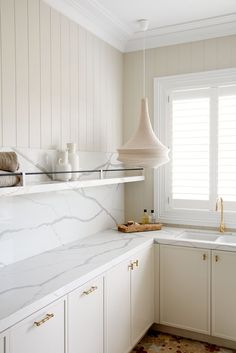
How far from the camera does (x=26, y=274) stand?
6.66 feet

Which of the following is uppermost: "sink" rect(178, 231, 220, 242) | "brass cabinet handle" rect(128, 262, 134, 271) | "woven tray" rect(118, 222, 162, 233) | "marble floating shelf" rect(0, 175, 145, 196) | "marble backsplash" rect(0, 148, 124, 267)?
"marble floating shelf" rect(0, 175, 145, 196)

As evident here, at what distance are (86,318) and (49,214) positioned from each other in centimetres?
81

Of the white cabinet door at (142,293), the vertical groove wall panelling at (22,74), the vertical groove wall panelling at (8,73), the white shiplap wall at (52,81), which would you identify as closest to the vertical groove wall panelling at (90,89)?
the white shiplap wall at (52,81)

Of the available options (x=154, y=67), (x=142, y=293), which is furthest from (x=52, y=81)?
(x=142, y=293)

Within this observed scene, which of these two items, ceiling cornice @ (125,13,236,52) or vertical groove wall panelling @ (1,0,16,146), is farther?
ceiling cornice @ (125,13,236,52)

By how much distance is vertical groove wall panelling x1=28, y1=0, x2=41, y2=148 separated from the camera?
2.39 m

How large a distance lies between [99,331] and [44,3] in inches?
86.9

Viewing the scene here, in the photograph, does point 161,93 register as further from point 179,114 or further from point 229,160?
point 229,160

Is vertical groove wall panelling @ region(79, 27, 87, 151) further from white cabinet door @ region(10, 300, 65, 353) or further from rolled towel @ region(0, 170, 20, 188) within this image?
white cabinet door @ region(10, 300, 65, 353)

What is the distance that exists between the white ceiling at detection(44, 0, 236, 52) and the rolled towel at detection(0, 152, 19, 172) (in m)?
1.24

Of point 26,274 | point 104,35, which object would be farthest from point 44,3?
point 26,274

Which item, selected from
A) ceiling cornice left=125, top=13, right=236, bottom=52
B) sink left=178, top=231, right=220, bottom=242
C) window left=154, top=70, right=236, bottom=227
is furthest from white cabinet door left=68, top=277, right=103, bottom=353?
ceiling cornice left=125, top=13, right=236, bottom=52

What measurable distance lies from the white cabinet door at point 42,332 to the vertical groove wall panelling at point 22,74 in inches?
42.1

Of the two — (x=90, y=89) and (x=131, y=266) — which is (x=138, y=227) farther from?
(x=90, y=89)
